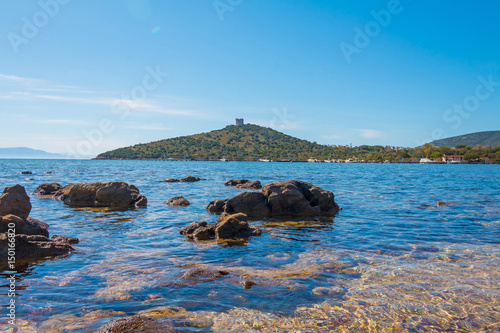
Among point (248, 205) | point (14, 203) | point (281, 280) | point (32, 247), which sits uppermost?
point (14, 203)

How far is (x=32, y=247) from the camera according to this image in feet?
32.5

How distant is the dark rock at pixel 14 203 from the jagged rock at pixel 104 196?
Result: 8.34 m

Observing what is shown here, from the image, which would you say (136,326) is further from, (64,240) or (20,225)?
(20,225)

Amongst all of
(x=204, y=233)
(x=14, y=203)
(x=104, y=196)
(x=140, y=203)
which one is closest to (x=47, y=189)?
(x=104, y=196)

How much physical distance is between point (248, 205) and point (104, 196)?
34.5 feet

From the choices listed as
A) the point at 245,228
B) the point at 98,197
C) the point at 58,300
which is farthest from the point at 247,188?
the point at 58,300

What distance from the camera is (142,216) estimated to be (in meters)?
17.9

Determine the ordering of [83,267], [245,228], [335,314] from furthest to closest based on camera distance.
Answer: [245,228]
[83,267]
[335,314]

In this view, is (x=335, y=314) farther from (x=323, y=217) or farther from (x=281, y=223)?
(x=323, y=217)

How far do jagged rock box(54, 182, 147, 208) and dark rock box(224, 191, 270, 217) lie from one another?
6.60 m

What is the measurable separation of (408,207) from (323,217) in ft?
26.1

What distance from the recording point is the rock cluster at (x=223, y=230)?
1297 cm

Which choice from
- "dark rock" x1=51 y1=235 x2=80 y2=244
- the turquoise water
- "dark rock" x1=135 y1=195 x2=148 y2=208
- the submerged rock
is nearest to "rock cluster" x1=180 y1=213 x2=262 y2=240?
the turquoise water

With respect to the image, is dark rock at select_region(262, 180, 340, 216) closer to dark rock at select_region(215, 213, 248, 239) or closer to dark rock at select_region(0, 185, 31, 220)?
dark rock at select_region(215, 213, 248, 239)
